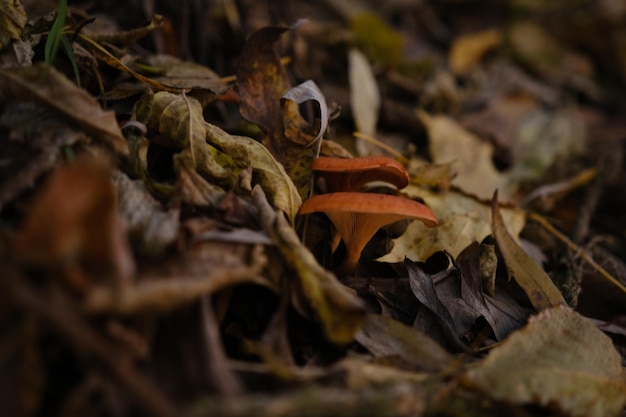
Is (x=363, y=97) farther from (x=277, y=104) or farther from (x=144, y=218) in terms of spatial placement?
(x=144, y=218)

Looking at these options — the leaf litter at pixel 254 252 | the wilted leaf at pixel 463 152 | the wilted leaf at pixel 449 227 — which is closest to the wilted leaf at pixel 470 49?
the wilted leaf at pixel 463 152

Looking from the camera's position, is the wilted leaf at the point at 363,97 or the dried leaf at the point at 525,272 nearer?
the dried leaf at the point at 525,272

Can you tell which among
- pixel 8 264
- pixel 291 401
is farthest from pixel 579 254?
pixel 8 264

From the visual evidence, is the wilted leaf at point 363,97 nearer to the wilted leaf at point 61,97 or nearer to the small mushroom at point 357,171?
the small mushroom at point 357,171

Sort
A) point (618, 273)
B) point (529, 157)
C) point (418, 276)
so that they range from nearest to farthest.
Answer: point (418, 276)
point (618, 273)
point (529, 157)

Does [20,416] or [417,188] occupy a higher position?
[417,188]

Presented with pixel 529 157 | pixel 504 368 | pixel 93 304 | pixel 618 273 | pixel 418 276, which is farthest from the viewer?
pixel 529 157

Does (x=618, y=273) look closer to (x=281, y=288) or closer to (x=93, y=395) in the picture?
(x=281, y=288)
